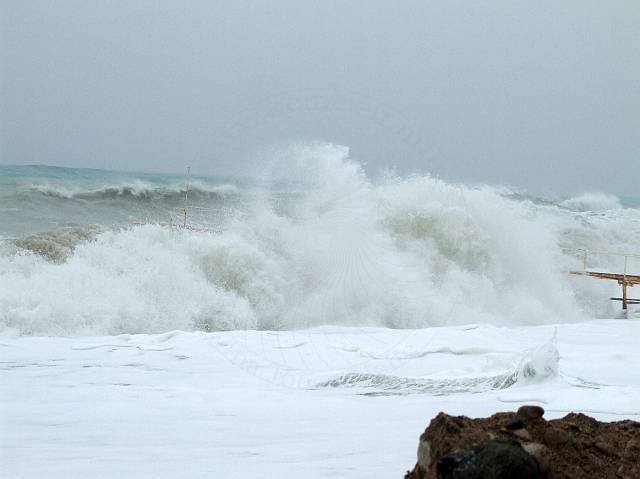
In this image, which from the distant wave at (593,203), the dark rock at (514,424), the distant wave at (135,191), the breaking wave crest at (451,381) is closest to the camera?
the dark rock at (514,424)

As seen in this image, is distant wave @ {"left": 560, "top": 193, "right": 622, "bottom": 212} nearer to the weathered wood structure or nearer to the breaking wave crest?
the weathered wood structure

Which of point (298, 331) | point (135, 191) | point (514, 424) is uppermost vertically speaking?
point (135, 191)

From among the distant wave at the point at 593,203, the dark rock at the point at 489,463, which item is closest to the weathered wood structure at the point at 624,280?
the dark rock at the point at 489,463

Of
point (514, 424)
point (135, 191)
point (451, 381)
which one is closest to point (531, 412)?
point (514, 424)

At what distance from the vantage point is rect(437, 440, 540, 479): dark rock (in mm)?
1555

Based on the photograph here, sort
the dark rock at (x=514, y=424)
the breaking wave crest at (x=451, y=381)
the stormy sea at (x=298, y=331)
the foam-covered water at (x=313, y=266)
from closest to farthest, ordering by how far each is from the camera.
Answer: the dark rock at (x=514, y=424), the stormy sea at (x=298, y=331), the breaking wave crest at (x=451, y=381), the foam-covered water at (x=313, y=266)

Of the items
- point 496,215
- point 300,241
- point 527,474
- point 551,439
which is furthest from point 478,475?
point 496,215

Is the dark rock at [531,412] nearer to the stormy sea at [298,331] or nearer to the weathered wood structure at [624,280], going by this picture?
the stormy sea at [298,331]

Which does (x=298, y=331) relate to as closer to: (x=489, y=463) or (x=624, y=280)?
(x=489, y=463)

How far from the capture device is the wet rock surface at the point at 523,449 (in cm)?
158

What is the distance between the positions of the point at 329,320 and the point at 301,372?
3.47m

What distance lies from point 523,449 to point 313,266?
24.6ft

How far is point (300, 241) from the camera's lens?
9594 mm

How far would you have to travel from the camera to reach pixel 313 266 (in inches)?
360
